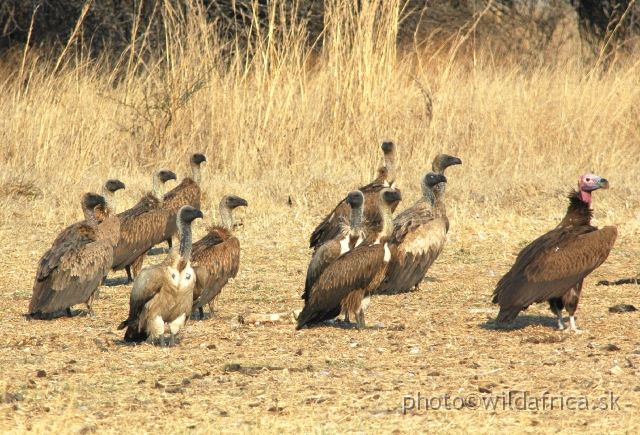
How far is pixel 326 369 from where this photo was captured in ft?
17.0

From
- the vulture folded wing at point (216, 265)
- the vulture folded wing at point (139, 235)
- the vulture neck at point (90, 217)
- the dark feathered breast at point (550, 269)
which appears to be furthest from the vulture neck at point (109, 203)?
the dark feathered breast at point (550, 269)

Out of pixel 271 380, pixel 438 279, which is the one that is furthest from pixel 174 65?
pixel 271 380

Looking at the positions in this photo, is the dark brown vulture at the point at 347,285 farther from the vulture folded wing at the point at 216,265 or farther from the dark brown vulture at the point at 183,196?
the dark brown vulture at the point at 183,196

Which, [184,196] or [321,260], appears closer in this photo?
[321,260]

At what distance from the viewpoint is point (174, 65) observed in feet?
40.1

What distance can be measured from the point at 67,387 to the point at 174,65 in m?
8.07

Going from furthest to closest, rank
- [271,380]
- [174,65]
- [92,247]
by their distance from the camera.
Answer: [174,65] < [92,247] < [271,380]

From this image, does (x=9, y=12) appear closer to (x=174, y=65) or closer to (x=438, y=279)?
(x=174, y=65)

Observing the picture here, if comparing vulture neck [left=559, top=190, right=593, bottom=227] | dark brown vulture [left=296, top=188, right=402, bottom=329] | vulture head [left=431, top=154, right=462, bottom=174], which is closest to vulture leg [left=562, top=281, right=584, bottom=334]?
vulture neck [left=559, top=190, right=593, bottom=227]

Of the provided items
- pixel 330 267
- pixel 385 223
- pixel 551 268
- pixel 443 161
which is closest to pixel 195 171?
pixel 443 161

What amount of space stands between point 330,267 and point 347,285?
196mm

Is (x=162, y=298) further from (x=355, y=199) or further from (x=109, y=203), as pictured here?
(x=109, y=203)

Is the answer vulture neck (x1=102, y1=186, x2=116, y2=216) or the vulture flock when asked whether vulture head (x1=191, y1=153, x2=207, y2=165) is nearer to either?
vulture neck (x1=102, y1=186, x2=116, y2=216)

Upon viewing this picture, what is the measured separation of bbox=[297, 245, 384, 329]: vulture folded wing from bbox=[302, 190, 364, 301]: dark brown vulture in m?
0.26
